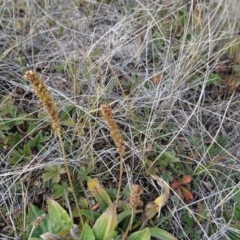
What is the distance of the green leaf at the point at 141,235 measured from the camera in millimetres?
1157

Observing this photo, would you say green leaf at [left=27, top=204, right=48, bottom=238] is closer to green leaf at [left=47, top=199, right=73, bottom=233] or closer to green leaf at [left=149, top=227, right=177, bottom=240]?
green leaf at [left=47, top=199, right=73, bottom=233]

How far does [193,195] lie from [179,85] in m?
0.37

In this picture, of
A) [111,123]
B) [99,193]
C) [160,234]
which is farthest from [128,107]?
[111,123]

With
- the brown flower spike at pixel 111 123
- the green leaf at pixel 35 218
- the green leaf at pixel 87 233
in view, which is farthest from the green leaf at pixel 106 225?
the brown flower spike at pixel 111 123

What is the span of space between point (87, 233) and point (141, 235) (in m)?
0.14

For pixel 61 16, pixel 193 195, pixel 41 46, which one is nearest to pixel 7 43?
pixel 41 46

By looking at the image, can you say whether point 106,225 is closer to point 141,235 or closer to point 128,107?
point 141,235

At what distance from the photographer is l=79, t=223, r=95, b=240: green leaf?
3.77 feet

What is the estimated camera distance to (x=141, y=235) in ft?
3.84

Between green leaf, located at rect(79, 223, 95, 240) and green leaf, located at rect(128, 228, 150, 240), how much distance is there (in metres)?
0.11

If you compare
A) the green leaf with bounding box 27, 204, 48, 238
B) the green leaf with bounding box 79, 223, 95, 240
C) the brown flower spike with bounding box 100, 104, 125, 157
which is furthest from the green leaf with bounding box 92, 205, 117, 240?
the brown flower spike with bounding box 100, 104, 125, 157

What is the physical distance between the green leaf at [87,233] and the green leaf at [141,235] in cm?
11

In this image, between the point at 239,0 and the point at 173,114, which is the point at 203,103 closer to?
the point at 173,114

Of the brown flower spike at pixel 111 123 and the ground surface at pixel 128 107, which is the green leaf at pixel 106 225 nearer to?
the ground surface at pixel 128 107
